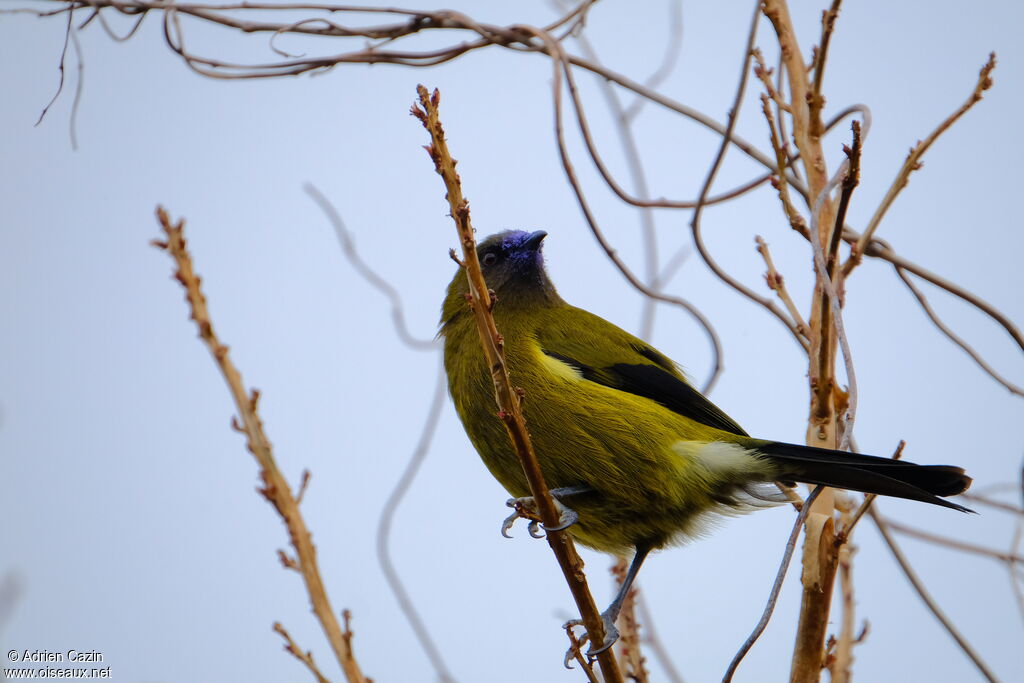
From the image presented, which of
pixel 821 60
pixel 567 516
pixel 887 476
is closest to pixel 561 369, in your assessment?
pixel 567 516

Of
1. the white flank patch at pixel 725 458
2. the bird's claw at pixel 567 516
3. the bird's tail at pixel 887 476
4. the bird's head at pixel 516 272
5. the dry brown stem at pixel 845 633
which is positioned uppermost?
the bird's head at pixel 516 272

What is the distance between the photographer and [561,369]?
3.20 metres

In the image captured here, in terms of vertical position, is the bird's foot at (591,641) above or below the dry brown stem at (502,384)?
below

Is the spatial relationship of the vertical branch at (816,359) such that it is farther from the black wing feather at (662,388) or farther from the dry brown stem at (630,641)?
the black wing feather at (662,388)

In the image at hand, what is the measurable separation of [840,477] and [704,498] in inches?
21.3

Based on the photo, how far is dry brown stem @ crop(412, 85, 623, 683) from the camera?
192cm

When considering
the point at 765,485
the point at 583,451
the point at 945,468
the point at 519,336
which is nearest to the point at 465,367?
the point at 519,336

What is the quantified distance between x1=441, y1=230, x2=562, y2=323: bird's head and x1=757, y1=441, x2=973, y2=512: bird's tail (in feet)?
4.61

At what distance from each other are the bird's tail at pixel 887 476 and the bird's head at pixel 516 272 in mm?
1404

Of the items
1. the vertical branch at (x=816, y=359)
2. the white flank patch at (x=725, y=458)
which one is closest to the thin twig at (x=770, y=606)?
the vertical branch at (x=816, y=359)

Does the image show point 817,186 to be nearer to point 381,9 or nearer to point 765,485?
point 765,485

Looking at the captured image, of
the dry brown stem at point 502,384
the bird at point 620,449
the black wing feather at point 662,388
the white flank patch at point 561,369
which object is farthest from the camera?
the black wing feather at point 662,388

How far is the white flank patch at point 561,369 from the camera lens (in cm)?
316

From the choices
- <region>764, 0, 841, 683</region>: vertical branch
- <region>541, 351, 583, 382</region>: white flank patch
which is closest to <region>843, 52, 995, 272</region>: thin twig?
<region>764, 0, 841, 683</region>: vertical branch
